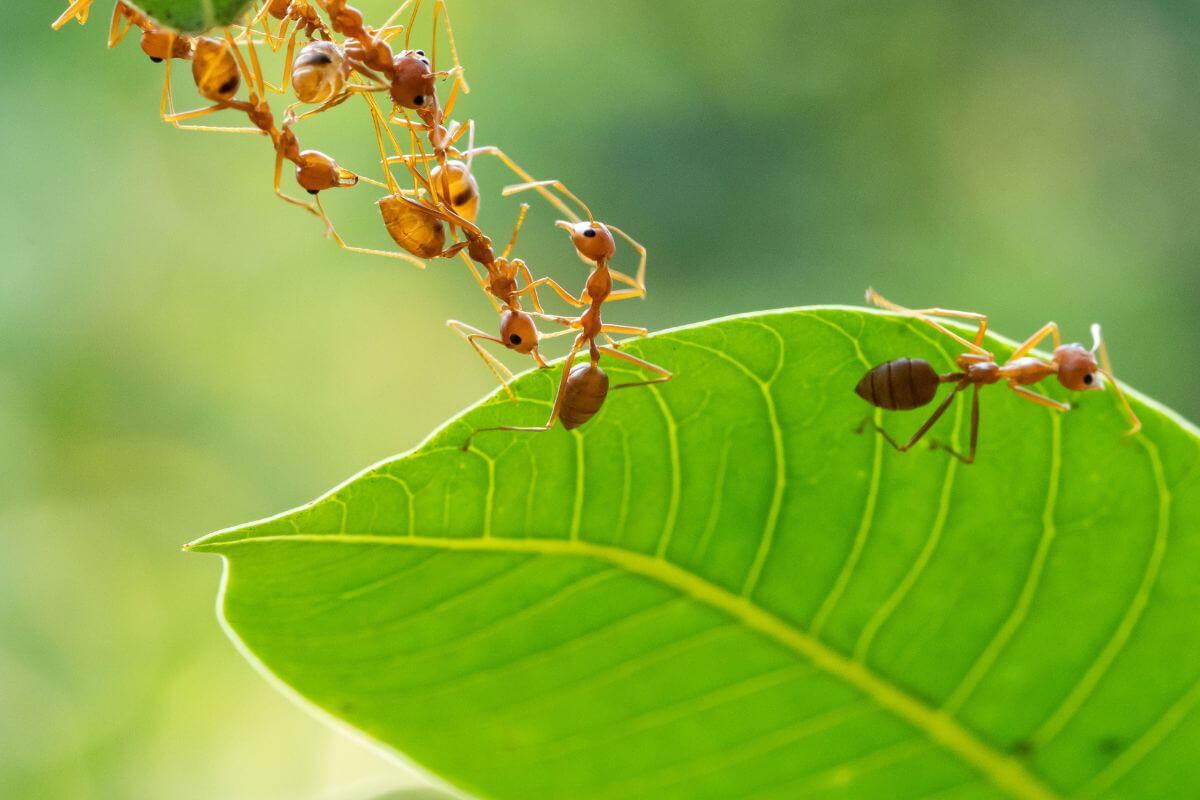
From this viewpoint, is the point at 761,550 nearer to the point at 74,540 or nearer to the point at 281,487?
the point at 281,487

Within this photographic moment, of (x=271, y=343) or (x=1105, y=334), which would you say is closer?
(x=1105, y=334)

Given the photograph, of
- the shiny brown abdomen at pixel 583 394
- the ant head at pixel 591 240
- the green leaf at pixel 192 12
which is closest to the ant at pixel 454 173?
the ant head at pixel 591 240

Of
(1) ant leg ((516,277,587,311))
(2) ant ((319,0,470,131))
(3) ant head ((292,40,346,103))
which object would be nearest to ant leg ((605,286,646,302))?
(1) ant leg ((516,277,587,311))

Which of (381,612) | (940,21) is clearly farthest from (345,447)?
(381,612)

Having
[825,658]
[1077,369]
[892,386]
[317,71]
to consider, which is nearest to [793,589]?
[825,658]

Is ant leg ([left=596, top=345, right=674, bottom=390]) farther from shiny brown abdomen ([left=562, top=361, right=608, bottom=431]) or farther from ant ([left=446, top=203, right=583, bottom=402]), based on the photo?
ant ([left=446, top=203, right=583, bottom=402])

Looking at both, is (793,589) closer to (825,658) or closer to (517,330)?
(825,658)

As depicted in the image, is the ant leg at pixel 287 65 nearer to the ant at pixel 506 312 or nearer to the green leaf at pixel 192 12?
the ant at pixel 506 312
